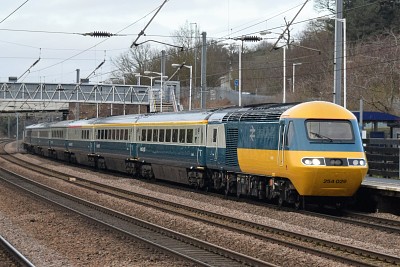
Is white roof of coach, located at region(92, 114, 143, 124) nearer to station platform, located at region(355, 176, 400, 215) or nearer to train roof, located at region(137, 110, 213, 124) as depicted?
train roof, located at region(137, 110, 213, 124)

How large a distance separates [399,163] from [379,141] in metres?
1.46

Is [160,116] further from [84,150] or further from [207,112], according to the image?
[84,150]

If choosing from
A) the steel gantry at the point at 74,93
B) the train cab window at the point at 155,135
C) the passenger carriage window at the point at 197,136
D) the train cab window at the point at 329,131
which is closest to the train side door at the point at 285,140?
the train cab window at the point at 329,131

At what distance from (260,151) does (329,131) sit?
254cm

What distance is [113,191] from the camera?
93.8 ft

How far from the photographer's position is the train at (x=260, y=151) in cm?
1917

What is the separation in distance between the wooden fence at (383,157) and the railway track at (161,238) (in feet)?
31.6

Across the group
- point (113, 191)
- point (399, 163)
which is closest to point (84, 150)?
point (113, 191)

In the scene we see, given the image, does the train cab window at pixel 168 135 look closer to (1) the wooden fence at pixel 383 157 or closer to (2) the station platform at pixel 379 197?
(1) the wooden fence at pixel 383 157

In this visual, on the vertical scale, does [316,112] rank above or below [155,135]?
above

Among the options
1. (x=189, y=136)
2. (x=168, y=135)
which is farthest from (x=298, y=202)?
(x=168, y=135)

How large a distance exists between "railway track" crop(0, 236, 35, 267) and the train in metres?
8.14

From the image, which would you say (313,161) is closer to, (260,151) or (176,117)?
(260,151)

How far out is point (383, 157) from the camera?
81.3ft
